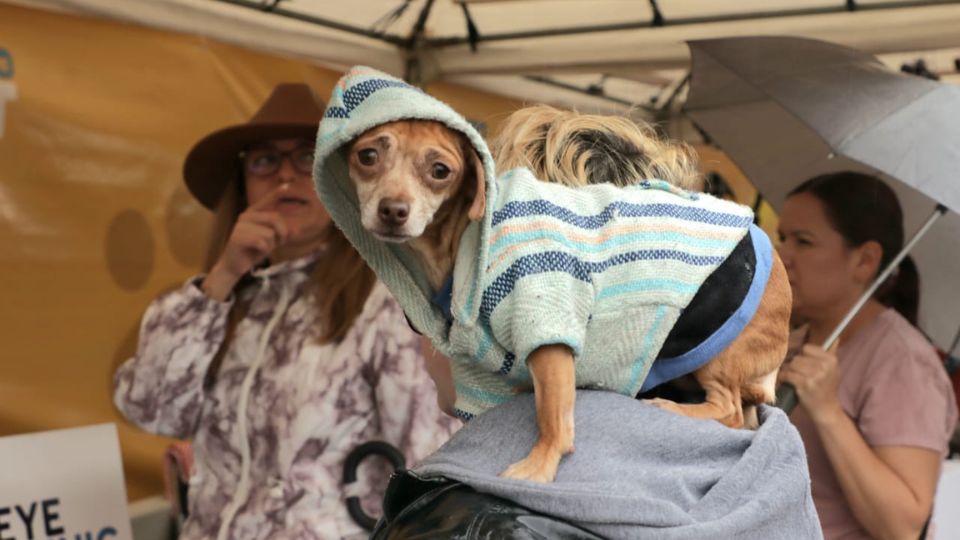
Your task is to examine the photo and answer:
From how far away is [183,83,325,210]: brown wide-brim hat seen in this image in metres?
2.29

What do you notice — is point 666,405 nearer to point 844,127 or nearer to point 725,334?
point 725,334

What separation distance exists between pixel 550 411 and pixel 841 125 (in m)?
Answer: 1.57

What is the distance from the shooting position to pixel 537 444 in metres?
0.89

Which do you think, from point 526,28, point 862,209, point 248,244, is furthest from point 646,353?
point 526,28

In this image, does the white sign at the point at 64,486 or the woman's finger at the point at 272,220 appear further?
the white sign at the point at 64,486

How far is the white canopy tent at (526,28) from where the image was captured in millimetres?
2738

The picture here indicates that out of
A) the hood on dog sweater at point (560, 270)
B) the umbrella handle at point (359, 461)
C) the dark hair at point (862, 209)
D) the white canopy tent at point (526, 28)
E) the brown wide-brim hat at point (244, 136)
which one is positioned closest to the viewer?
the hood on dog sweater at point (560, 270)

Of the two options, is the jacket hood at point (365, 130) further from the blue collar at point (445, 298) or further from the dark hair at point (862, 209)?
the dark hair at point (862, 209)

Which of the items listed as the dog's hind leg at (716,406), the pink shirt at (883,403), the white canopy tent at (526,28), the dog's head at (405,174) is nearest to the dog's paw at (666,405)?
the dog's hind leg at (716,406)

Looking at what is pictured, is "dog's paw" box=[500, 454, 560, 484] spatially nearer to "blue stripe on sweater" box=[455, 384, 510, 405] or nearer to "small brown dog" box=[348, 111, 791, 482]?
"small brown dog" box=[348, 111, 791, 482]

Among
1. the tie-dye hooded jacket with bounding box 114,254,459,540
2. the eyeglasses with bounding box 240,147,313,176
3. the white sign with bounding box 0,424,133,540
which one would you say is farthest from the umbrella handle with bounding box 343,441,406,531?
the white sign with bounding box 0,424,133,540

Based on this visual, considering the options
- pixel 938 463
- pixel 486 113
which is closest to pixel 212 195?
pixel 486 113

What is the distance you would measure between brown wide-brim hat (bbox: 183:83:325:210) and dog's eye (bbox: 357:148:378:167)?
4.53 ft

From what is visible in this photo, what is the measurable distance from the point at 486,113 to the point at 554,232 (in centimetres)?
257
